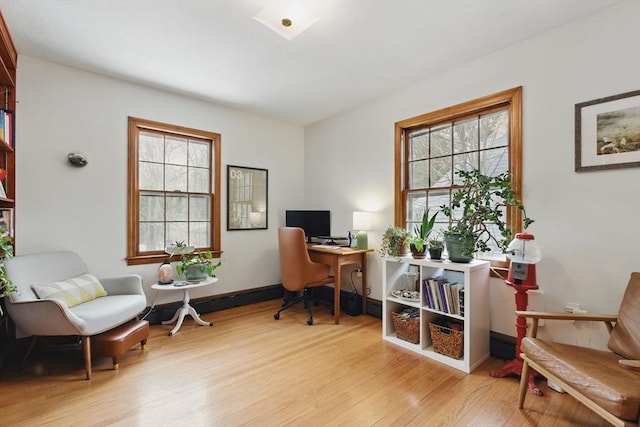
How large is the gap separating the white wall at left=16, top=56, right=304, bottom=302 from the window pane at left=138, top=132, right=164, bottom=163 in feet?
0.60

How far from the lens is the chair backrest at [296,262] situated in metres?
3.34

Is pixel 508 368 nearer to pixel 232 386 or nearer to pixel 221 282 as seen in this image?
pixel 232 386

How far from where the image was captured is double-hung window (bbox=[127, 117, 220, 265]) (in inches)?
125

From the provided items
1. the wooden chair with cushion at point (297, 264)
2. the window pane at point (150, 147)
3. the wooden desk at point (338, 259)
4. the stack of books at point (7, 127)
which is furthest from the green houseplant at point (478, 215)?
the stack of books at point (7, 127)

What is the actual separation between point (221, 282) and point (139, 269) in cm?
93

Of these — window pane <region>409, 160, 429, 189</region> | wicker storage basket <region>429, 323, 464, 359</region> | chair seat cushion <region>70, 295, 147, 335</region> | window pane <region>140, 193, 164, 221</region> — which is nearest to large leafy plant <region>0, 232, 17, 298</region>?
chair seat cushion <region>70, 295, 147, 335</region>

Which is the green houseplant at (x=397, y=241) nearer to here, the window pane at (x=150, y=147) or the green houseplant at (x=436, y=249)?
the green houseplant at (x=436, y=249)

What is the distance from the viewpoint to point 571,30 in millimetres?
2156

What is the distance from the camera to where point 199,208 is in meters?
3.70

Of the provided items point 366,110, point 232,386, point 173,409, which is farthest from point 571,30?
point 173,409

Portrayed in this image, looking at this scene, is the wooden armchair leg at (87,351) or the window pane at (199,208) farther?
the window pane at (199,208)

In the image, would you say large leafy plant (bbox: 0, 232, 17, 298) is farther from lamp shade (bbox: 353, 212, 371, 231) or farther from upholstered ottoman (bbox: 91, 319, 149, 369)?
lamp shade (bbox: 353, 212, 371, 231)

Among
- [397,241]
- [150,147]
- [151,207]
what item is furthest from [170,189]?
[397,241]

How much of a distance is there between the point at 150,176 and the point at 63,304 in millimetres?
1638
